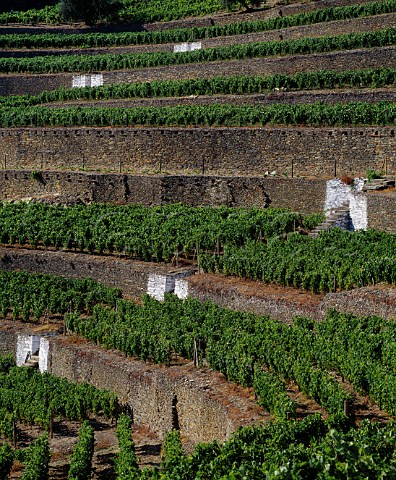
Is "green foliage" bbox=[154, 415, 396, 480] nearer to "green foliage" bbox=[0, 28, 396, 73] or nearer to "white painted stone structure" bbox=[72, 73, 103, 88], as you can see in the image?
"green foliage" bbox=[0, 28, 396, 73]

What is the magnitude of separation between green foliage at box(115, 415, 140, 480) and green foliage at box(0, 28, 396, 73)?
2693cm

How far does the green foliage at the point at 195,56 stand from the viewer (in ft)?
158

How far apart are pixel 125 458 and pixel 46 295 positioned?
14.9 metres

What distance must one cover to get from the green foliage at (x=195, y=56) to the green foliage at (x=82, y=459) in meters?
27.9

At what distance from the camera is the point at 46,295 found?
36625 mm

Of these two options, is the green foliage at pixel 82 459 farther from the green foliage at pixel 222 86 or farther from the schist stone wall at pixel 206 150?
the green foliage at pixel 222 86

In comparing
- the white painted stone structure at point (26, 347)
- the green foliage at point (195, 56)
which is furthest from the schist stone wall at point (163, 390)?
the green foliage at point (195, 56)

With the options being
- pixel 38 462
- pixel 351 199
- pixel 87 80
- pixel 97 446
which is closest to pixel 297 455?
pixel 38 462

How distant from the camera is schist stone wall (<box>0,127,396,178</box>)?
4006 cm

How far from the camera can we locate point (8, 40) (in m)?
63.2

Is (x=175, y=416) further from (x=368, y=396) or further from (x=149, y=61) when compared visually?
(x=149, y=61)

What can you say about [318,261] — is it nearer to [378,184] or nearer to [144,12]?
[378,184]

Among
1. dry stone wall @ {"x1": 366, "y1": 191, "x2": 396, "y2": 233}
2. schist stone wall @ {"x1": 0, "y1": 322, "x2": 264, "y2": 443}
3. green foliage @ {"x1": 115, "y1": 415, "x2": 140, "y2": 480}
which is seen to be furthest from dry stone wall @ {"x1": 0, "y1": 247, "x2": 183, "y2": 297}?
green foliage @ {"x1": 115, "y1": 415, "x2": 140, "y2": 480}

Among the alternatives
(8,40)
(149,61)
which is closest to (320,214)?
(149,61)
